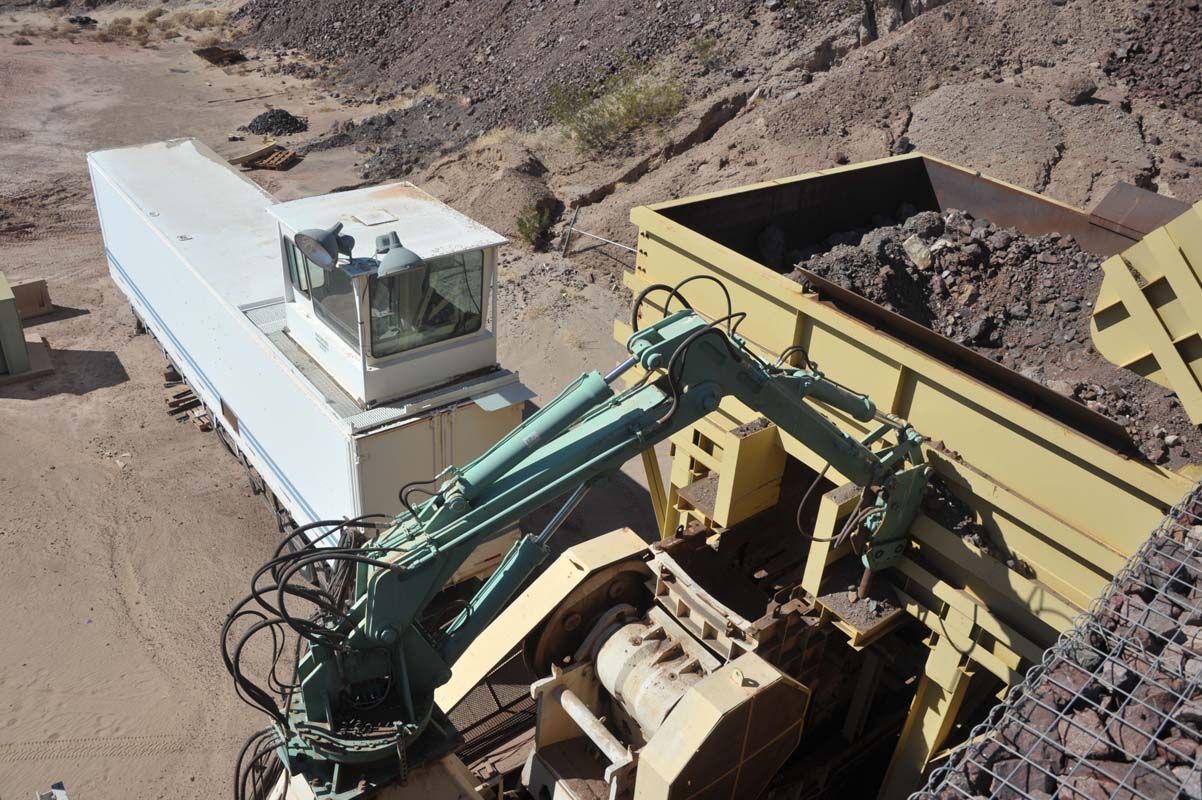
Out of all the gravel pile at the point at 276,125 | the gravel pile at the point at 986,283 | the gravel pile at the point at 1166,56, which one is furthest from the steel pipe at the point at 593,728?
the gravel pile at the point at 276,125

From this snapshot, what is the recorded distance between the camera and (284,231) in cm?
743

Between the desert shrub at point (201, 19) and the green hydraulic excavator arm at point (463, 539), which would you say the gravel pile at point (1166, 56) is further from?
the desert shrub at point (201, 19)

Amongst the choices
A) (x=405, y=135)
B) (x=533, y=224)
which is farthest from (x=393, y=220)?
(x=405, y=135)

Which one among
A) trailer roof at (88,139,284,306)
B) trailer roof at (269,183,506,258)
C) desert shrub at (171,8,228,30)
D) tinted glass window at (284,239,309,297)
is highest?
trailer roof at (269,183,506,258)

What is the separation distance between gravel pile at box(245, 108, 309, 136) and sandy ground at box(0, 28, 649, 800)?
5.12 m

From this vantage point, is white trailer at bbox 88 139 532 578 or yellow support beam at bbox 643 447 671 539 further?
white trailer at bbox 88 139 532 578

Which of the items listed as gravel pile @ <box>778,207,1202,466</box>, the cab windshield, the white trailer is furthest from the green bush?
gravel pile @ <box>778,207,1202,466</box>

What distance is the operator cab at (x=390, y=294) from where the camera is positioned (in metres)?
6.78

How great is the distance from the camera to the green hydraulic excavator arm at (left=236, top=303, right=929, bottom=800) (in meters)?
4.09

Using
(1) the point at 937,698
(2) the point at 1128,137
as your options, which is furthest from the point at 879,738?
(2) the point at 1128,137

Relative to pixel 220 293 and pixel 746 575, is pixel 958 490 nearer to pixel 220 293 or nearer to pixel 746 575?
pixel 746 575

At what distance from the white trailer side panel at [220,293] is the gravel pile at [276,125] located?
801 cm

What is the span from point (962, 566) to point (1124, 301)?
1.46 meters

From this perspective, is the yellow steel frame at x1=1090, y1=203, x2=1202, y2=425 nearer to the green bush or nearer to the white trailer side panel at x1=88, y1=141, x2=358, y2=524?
the white trailer side panel at x1=88, y1=141, x2=358, y2=524
